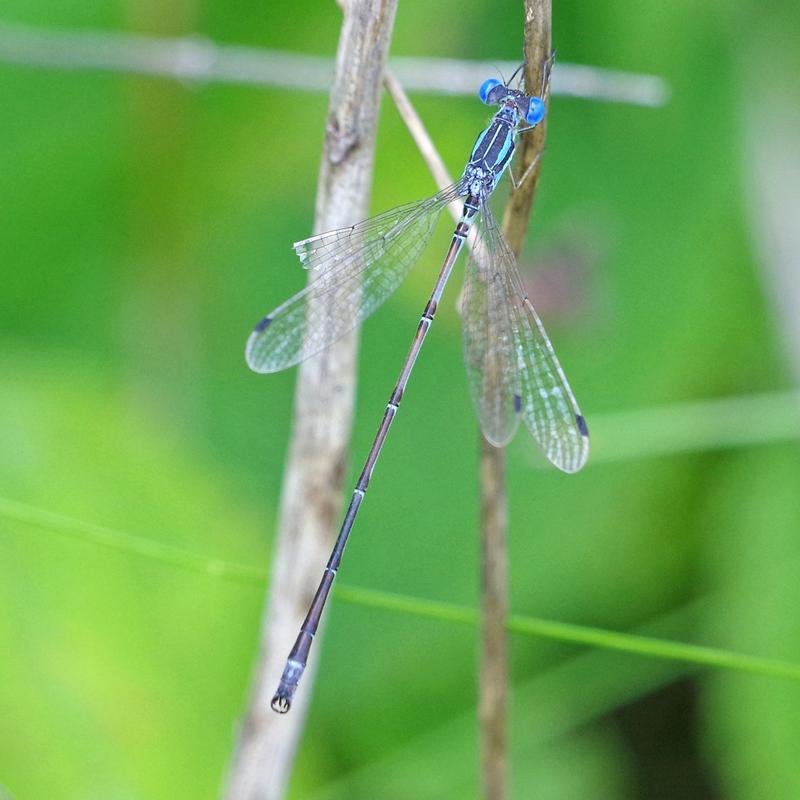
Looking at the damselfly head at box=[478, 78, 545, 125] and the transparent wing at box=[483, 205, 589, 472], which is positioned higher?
the damselfly head at box=[478, 78, 545, 125]

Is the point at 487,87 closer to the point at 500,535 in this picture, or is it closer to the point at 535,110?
the point at 535,110

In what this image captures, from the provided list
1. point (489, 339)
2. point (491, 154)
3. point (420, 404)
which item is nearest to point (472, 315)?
point (489, 339)

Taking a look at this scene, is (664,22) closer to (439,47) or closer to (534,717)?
(439,47)

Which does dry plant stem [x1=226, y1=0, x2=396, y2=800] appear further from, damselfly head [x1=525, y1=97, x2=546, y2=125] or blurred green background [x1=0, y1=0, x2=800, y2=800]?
blurred green background [x1=0, y1=0, x2=800, y2=800]

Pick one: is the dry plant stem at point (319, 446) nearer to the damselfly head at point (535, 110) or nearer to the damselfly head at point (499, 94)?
the damselfly head at point (535, 110)

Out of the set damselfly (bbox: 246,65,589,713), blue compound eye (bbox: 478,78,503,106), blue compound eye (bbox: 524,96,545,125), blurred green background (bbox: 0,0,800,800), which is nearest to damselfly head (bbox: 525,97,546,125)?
blue compound eye (bbox: 524,96,545,125)
